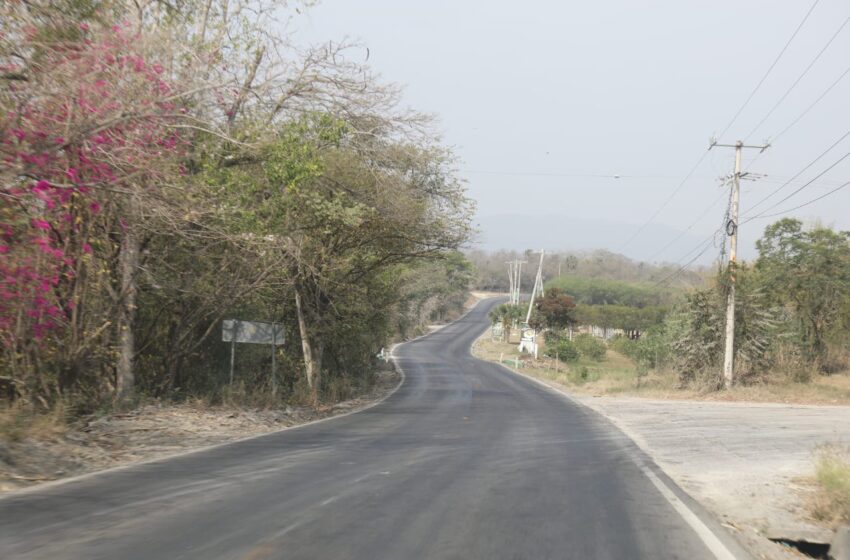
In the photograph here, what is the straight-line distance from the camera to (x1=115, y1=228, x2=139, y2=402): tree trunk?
14398 millimetres

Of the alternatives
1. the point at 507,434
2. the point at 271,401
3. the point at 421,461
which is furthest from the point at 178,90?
the point at 271,401

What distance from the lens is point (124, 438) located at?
39.8ft

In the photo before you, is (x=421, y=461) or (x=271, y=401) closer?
(x=421, y=461)

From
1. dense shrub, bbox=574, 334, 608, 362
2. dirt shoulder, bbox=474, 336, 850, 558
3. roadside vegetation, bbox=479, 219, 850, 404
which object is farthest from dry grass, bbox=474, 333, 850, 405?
dense shrub, bbox=574, 334, 608, 362

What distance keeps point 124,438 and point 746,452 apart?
10708 millimetres

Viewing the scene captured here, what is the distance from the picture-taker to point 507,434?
53.2 ft

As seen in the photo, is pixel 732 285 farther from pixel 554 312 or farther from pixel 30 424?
pixel 554 312

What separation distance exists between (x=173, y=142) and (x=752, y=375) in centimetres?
2722

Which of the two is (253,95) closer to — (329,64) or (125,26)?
(329,64)

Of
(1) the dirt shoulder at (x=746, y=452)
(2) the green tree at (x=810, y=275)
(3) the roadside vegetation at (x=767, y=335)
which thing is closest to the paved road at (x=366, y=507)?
(1) the dirt shoulder at (x=746, y=452)

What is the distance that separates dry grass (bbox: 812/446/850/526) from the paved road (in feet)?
4.27

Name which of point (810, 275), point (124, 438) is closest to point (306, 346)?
point (124, 438)

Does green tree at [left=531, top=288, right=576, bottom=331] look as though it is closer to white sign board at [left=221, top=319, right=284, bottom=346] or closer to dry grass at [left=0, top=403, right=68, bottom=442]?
white sign board at [left=221, top=319, right=284, bottom=346]

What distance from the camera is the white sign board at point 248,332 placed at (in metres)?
19.0
